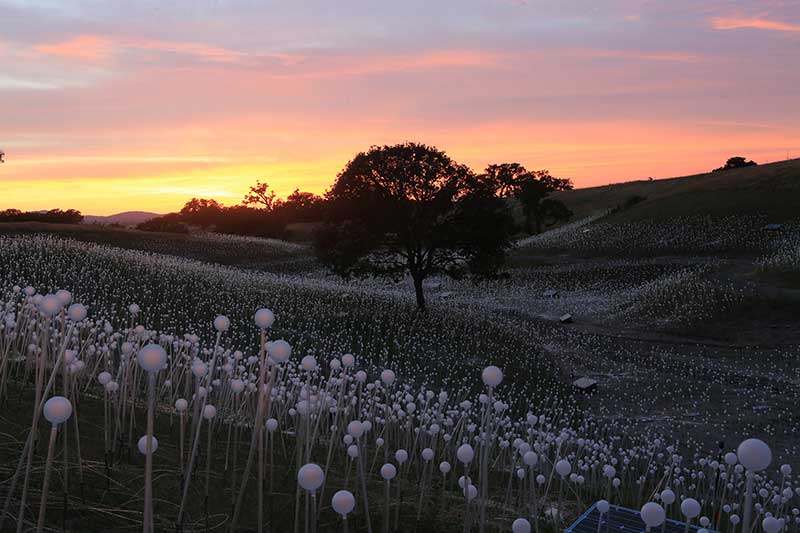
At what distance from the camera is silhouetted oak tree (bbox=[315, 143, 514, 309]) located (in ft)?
108

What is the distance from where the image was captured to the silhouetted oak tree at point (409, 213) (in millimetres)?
33062

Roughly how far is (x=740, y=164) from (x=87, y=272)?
382 feet

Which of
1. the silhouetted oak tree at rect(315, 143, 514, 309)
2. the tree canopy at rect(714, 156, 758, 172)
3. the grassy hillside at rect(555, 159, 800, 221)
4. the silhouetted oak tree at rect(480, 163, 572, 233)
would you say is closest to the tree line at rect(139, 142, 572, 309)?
the silhouetted oak tree at rect(315, 143, 514, 309)

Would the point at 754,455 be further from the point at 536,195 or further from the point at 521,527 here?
the point at 536,195

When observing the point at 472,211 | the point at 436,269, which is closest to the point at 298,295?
the point at 436,269

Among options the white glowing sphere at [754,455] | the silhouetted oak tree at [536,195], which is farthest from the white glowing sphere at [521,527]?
the silhouetted oak tree at [536,195]

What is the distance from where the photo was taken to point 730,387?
22719 millimetres

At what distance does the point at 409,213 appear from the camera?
110 feet

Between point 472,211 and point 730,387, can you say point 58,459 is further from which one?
point 472,211

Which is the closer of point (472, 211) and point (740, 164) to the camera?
point (472, 211)

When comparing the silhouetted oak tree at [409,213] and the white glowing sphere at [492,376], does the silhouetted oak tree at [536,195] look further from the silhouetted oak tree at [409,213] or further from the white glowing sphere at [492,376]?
the white glowing sphere at [492,376]

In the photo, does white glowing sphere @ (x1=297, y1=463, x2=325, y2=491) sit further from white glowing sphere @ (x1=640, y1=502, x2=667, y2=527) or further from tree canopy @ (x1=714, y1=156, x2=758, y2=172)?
tree canopy @ (x1=714, y1=156, x2=758, y2=172)

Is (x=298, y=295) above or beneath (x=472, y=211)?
beneath

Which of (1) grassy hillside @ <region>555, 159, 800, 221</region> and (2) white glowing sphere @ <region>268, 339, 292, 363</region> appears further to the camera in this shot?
(1) grassy hillside @ <region>555, 159, 800, 221</region>
